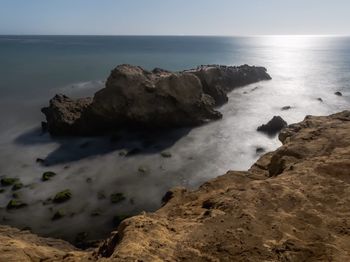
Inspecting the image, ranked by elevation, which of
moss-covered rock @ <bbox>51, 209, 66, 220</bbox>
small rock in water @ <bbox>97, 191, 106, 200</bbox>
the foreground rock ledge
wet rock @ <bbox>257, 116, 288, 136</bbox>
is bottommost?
moss-covered rock @ <bbox>51, 209, 66, 220</bbox>

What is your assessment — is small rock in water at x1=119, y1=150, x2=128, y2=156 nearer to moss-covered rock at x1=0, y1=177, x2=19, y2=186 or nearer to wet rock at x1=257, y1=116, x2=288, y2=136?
moss-covered rock at x1=0, y1=177, x2=19, y2=186

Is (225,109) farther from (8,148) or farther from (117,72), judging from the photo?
(8,148)

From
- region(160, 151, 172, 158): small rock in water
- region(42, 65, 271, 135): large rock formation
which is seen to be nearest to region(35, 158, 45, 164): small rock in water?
region(42, 65, 271, 135): large rock formation

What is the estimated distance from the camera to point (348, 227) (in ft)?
30.9

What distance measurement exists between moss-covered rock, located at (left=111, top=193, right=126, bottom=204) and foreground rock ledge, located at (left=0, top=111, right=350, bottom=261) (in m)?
15.0

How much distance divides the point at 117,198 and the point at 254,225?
19.9 metres

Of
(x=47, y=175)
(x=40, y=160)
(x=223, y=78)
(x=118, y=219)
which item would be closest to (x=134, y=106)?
(x=40, y=160)

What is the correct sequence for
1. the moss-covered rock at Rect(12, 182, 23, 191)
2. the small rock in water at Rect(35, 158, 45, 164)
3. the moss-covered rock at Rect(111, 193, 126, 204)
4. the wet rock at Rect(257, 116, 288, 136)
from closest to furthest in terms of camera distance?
1. the moss-covered rock at Rect(111, 193, 126, 204)
2. the moss-covered rock at Rect(12, 182, 23, 191)
3. the small rock in water at Rect(35, 158, 45, 164)
4. the wet rock at Rect(257, 116, 288, 136)

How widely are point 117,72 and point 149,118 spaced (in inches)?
255

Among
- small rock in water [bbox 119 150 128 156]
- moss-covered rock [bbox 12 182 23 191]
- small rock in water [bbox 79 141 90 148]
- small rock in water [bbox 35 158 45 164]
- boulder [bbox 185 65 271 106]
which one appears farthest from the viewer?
boulder [bbox 185 65 271 106]

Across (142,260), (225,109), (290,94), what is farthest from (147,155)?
(290,94)

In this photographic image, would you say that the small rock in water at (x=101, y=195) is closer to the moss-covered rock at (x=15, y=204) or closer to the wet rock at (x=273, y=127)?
the moss-covered rock at (x=15, y=204)

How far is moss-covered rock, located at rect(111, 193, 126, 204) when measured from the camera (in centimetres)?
2793

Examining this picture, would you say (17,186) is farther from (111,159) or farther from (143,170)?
(143,170)
